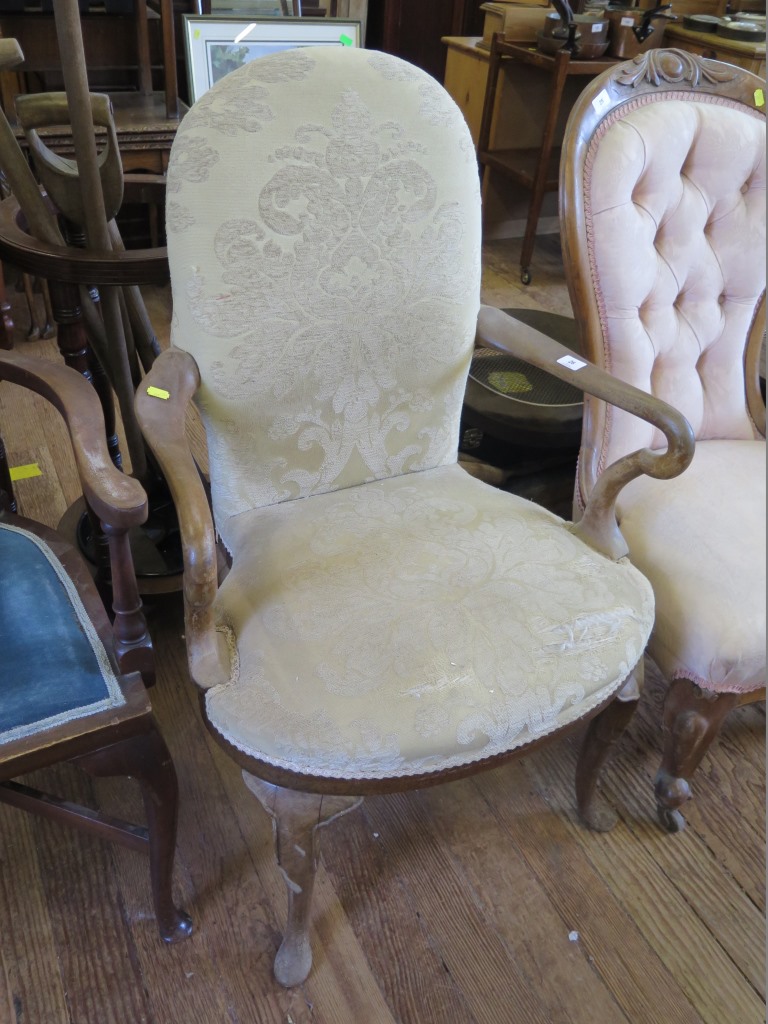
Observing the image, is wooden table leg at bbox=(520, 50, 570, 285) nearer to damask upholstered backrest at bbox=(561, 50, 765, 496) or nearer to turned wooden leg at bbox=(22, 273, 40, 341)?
damask upholstered backrest at bbox=(561, 50, 765, 496)

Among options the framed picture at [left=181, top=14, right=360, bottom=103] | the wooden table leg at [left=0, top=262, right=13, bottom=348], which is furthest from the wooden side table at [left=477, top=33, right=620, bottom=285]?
the wooden table leg at [left=0, top=262, right=13, bottom=348]

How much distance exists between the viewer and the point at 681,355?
51.9 inches

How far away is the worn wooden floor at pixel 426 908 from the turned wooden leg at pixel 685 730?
112 mm

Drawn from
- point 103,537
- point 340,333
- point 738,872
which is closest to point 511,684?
point 340,333

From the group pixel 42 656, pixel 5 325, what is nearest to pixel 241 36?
pixel 5 325

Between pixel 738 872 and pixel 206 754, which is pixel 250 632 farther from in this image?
pixel 738 872

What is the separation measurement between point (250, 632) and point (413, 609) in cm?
19

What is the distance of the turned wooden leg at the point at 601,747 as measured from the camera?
1087mm

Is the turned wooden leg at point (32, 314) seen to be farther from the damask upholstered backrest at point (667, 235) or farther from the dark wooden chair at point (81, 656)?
the damask upholstered backrest at point (667, 235)

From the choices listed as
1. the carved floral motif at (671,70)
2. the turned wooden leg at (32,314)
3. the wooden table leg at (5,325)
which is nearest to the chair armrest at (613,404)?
the carved floral motif at (671,70)

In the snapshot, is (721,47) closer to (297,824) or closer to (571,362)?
(571,362)

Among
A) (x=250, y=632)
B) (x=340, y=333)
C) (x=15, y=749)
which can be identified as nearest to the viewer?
(x=15, y=749)

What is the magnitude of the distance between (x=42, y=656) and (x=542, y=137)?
9.59 feet

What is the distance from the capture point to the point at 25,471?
6.14 feet
